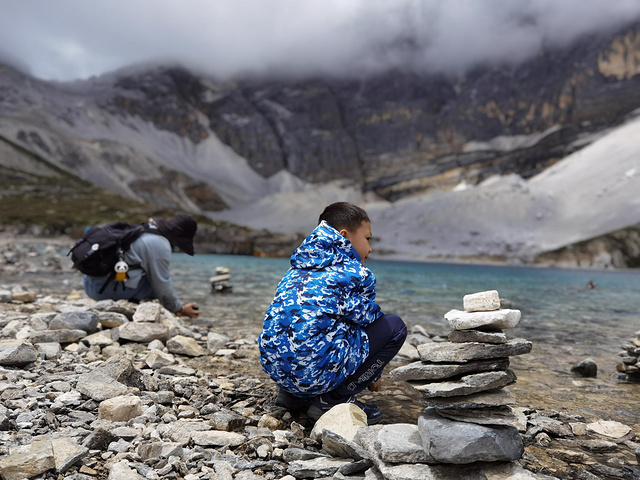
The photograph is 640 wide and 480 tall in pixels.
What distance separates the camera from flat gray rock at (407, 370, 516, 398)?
340 centimetres

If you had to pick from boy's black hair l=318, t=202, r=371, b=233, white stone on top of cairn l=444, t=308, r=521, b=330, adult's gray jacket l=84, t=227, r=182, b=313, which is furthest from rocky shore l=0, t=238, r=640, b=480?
adult's gray jacket l=84, t=227, r=182, b=313

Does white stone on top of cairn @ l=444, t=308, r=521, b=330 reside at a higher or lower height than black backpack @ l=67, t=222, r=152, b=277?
lower

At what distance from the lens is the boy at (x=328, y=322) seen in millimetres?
4094

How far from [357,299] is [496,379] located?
4.91ft

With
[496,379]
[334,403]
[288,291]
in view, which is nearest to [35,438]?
[288,291]

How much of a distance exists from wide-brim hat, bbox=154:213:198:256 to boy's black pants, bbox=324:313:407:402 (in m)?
5.74

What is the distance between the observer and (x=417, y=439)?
11.3 ft

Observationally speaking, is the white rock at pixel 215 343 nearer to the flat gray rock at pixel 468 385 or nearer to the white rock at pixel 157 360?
the white rock at pixel 157 360

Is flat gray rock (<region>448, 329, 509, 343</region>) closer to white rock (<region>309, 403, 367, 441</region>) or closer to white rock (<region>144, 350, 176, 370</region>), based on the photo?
white rock (<region>309, 403, 367, 441</region>)

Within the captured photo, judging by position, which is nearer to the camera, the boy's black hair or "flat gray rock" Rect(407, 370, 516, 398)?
"flat gray rock" Rect(407, 370, 516, 398)

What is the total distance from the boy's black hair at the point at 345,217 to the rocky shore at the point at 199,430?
1895 mm

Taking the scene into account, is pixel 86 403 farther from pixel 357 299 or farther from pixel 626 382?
pixel 626 382

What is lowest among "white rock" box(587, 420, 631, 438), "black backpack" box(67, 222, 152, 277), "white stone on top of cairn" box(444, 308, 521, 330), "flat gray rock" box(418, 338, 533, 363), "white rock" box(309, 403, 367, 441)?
"white rock" box(587, 420, 631, 438)

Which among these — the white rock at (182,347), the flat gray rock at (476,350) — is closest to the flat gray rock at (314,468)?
the flat gray rock at (476,350)
